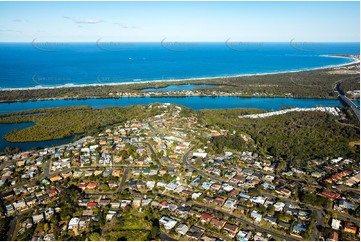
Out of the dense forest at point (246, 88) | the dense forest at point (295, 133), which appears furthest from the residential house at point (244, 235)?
the dense forest at point (246, 88)

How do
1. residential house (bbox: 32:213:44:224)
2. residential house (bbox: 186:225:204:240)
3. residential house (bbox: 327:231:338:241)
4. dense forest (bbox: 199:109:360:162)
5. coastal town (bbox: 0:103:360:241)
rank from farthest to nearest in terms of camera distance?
1. dense forest (bbox: 199:109:360:162)
2. residential house (bbox: 32:213:44:224)
3. coastal town (bbox: 0:103:360:241)
4. residential house (bbox: 186:225:204:240)
5. residential house (bbox: 327:231:338:241)

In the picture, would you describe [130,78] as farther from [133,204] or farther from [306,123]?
[133,204]

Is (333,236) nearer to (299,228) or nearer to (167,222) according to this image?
(299,228)

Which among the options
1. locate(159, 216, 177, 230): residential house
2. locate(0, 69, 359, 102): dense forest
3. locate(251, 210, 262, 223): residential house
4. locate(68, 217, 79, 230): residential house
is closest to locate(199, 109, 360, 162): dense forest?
locate(251, 210, 262, 223): residential house

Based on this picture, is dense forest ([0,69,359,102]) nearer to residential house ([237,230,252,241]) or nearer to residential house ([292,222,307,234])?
residential house ([292,222,307,234])

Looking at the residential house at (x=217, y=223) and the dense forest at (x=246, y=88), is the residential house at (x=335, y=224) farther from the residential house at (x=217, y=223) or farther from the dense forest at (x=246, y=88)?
the dense forest at (x=246, y=88)

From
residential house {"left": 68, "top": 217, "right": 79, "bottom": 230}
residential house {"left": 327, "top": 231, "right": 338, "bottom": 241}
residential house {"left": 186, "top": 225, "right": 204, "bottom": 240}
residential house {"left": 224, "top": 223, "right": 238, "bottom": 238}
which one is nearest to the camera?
residential house {"left": 327, "top": 231, "right": 338, "bottom": 241}

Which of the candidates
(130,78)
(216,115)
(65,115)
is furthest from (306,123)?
(130,78)

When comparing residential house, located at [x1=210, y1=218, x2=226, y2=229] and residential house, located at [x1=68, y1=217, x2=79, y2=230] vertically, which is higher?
residential house, located at [x1=210, y1=218, x2=226, y2=229]
